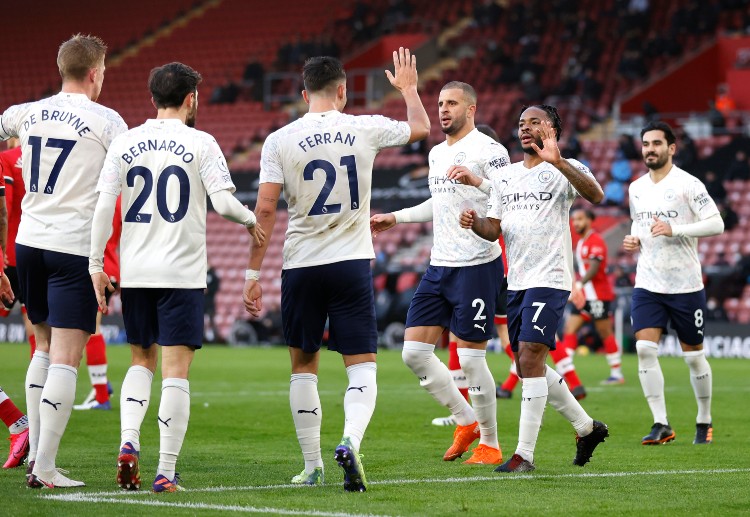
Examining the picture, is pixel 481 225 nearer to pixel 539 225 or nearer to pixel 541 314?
pixel 539 225

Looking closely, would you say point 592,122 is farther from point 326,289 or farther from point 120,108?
point 326,289

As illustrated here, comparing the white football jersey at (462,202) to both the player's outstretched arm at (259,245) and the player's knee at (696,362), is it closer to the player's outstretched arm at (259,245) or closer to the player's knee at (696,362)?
the player's outstretched arm at (259,245)

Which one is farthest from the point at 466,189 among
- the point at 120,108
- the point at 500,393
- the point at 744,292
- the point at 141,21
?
the point at 141,21

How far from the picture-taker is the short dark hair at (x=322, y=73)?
6.91m

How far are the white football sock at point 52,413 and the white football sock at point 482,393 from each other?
2789 millimetres

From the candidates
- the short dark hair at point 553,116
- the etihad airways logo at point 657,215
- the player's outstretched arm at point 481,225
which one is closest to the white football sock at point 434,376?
the player's outstretched arm at point 481,225

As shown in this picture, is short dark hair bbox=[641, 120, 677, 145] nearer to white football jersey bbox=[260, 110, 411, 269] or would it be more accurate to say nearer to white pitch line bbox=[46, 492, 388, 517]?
white football jersey bbox=[260, 110, 411, 269]

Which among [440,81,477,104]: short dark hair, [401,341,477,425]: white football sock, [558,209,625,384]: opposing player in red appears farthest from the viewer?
[558,209,625,384]: opposing player in red

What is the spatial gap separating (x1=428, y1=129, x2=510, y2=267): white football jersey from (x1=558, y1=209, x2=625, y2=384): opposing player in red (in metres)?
7.66

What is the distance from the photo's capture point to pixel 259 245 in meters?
6.72

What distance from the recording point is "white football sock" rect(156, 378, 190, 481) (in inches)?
254

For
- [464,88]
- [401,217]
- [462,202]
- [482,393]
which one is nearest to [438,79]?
[464,88]

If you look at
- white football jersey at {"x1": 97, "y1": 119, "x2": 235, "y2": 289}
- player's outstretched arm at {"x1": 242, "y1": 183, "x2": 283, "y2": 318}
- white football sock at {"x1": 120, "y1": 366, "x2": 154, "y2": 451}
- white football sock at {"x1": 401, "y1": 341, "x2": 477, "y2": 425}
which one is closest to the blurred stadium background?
white football sock at {"x1": 401, "y1": 341, "x2": 477, "y2": 425}

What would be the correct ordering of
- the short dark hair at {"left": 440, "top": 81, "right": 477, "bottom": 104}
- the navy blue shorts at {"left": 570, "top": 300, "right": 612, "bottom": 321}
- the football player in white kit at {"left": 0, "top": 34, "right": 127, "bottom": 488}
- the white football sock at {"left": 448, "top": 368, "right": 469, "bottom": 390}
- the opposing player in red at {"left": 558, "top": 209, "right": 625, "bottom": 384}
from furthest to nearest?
the navy blue shorts at {"left": 570, "top": 300, "right": 612, "bottom": 321}
the opposing player in red at {"left": 558, "top": 209, "right": 625, "bottom": 384}
the white football sock at {"left": 448, "top": 368, "right": 469, "bottom": 390}
the short dark hair at {"left": 440, "top": 81, "right": 477, "bottom": 104}
the football player in white kit at {"left": 0, "top": 34, "right": 127, "bottom": 488}
